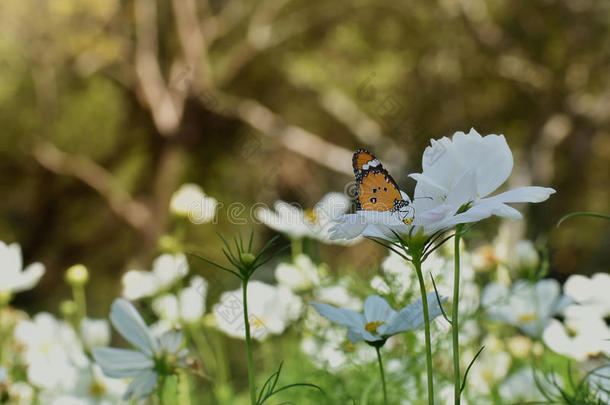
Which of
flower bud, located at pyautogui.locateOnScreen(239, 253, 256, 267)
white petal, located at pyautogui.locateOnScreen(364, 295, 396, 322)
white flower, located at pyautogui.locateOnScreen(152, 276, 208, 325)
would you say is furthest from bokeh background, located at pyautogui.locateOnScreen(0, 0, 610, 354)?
flower bud, located at pyautogui.locateOnScreen(239, 253, 256, 267)

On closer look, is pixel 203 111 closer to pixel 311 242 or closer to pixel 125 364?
pixel 311 242

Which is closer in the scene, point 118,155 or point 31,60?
point 31,60

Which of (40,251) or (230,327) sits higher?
(40,251)

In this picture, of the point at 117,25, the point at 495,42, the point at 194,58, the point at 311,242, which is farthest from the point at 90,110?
the point at 311,242

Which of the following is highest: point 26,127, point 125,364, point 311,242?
point 26,127

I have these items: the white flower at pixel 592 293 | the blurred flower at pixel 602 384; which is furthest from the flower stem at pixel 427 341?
the white flower at pixel 592 293

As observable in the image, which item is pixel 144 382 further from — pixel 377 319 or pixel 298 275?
pixel 298 275

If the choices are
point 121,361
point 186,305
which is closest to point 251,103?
point 186,305

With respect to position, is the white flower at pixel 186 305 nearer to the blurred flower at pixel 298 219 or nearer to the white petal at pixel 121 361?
the blurred flower at pixel 298 219
